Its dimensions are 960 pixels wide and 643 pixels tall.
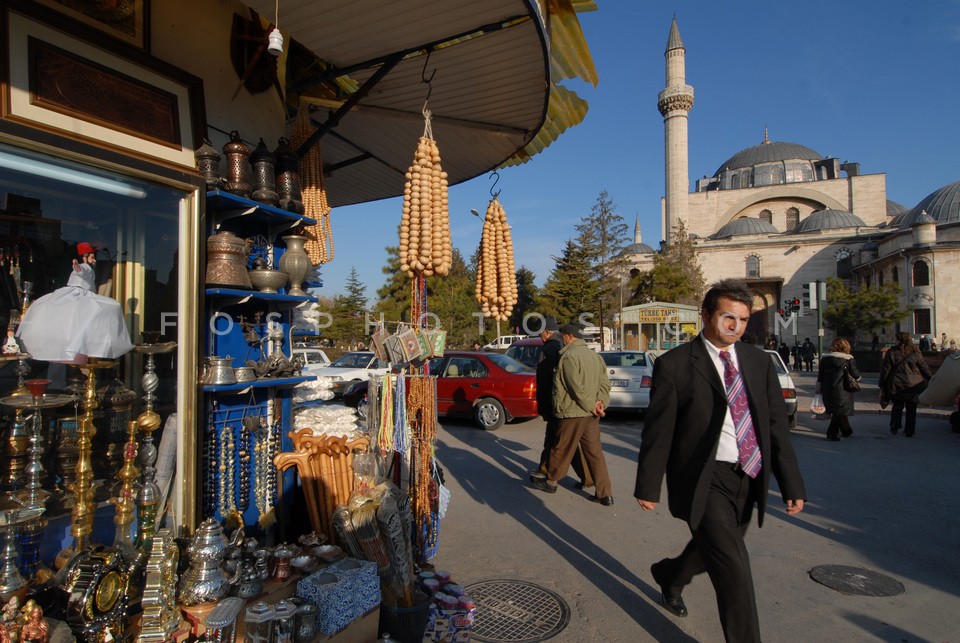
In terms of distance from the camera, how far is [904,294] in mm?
37594

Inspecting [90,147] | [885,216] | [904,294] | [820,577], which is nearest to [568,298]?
Result: [904,294]

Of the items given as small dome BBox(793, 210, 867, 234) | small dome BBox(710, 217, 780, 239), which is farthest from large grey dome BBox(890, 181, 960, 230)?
small dome BBox(710, 217, 780, 239)

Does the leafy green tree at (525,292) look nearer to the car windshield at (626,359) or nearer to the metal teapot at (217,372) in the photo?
the car windshield at (626,359)

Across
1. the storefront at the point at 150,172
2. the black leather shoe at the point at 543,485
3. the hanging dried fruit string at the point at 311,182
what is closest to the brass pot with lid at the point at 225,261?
the storefront at the point at 150,172

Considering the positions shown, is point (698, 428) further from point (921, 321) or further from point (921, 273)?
point (921, 273)

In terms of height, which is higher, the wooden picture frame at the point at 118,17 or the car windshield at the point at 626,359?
the wooden picture frame at the point at 118,17

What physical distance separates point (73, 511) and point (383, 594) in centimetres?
166

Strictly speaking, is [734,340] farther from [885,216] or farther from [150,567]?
[885,216]

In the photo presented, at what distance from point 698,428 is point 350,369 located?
12.3 metres

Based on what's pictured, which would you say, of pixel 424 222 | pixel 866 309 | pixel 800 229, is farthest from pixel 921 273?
pixel 424 222

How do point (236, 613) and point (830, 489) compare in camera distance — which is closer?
point (236, 613)

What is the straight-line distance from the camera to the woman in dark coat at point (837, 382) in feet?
29.1

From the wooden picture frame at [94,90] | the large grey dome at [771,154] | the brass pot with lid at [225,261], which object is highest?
the large grey dome at [771,154]

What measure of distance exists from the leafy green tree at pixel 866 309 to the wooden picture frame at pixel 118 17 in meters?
39.0
